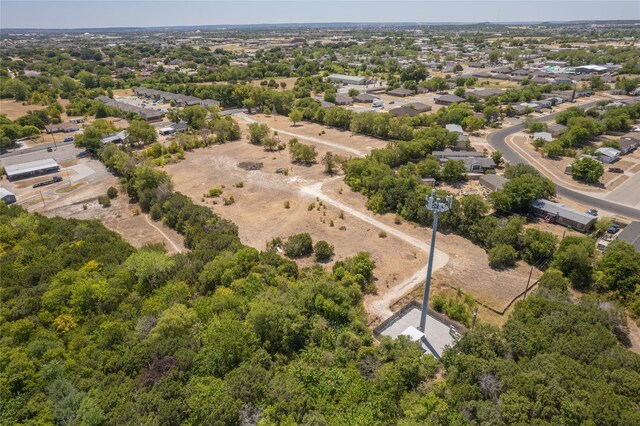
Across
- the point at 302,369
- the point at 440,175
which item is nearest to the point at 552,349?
the point at 302,369

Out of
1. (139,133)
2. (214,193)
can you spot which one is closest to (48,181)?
(139,133)

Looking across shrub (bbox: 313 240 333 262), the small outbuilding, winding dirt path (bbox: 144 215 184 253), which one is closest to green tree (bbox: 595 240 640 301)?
shrub (bbox: 313 240 333 262)

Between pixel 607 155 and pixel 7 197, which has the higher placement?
pixel 607 155

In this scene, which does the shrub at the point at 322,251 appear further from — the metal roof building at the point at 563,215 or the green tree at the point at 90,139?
the green tree at the point at 90,139

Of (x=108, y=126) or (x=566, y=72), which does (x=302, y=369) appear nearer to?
(x=108, y=126)

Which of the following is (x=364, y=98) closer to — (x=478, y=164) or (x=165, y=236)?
(x=478, y=164)

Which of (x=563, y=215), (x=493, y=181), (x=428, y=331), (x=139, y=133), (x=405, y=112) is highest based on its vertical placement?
(x=139, y=133)

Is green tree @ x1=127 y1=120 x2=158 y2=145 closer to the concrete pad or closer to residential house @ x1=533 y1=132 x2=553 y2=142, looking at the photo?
the concrete pad
